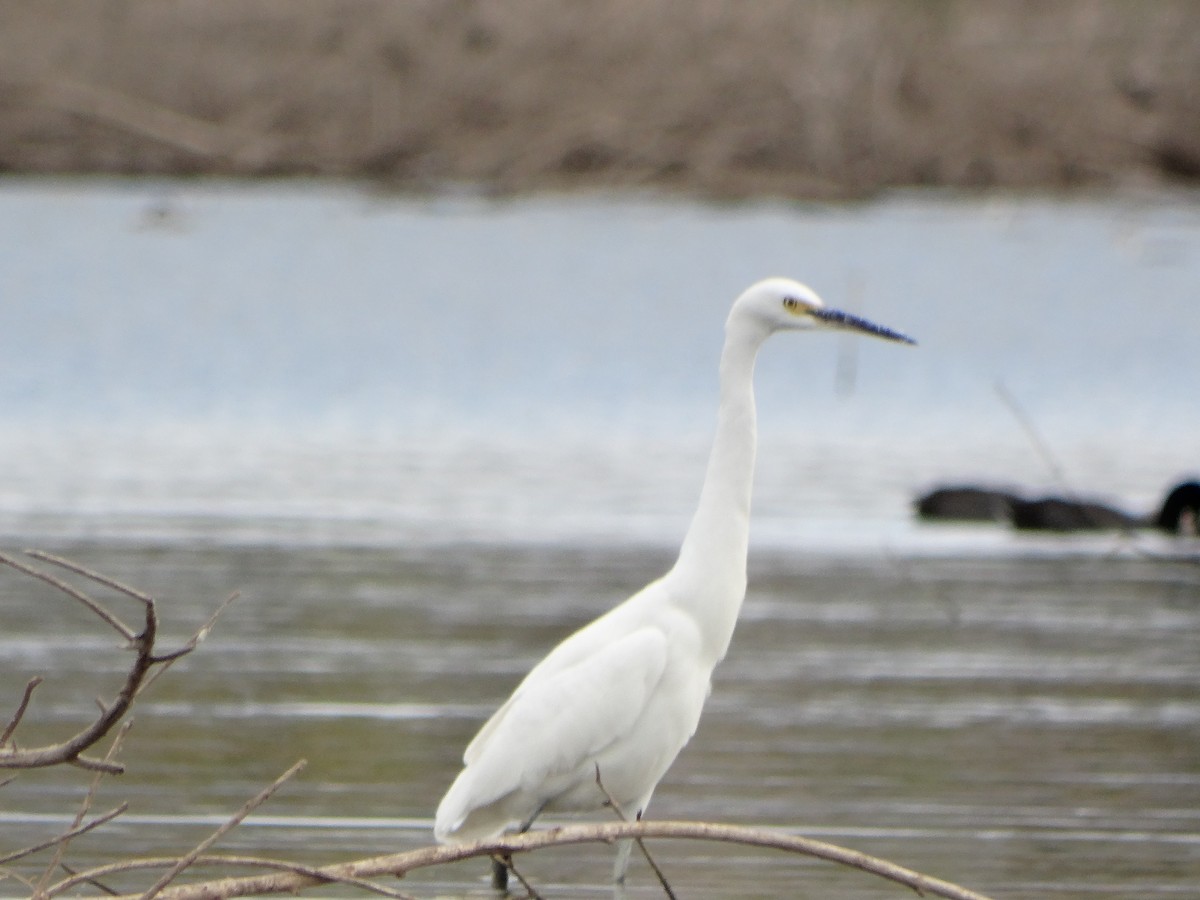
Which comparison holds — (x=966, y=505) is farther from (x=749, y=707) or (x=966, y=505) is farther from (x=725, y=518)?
(x=725, y=518)

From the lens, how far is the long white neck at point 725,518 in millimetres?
5715

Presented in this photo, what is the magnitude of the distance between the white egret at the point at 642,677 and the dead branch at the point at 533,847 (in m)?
1.01

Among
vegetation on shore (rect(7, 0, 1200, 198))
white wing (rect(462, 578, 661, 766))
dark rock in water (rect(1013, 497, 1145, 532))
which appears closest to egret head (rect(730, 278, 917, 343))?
white wing (rect(462, 578, 661, 766))

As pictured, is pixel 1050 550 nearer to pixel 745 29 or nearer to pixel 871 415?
pixel 871 415

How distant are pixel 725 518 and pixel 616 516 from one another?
8.11m

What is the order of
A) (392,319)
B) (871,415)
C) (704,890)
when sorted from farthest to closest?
(392,319), (871,415), (704,890)

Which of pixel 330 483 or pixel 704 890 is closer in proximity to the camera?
pixel 704 890

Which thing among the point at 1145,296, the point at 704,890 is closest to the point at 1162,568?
the point at 704,890

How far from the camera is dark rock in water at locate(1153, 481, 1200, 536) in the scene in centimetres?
1294

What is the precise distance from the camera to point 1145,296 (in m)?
30.8

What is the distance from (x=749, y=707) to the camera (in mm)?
8219

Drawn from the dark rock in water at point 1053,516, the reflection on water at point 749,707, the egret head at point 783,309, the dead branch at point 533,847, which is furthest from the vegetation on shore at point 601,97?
the dead branch at point 533,847

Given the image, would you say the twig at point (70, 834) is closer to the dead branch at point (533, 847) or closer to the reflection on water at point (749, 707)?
the dead branch at point (533, 847)

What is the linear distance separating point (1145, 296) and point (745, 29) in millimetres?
7187
